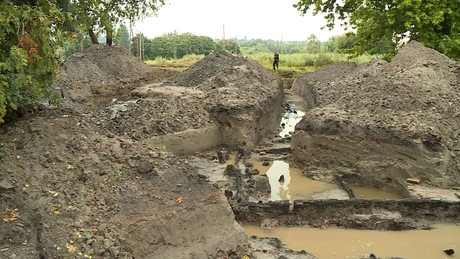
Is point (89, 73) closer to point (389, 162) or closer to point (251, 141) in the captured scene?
point (251, 141)

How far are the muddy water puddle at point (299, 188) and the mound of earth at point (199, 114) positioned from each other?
7.48 feet

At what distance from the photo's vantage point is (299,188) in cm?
1230

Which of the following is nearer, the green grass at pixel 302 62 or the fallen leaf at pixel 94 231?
the fallen leaf at pixel 94 231

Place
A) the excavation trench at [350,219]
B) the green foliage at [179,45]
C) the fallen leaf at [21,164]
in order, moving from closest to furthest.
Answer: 1. the fallen leaf at [21,164]
2. the excavation trench at [350,219]
3. the green foliage at [179,45]

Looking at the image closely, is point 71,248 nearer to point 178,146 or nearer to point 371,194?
point 178,146

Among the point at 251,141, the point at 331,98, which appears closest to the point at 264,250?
the point at 251,141

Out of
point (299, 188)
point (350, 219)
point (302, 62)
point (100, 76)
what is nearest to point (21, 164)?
point (350, 219)

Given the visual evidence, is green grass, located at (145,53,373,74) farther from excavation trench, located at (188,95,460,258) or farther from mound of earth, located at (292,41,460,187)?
excavation trench, located at (188,95,460,258)

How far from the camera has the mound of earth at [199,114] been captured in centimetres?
1387

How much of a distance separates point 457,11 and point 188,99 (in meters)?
13.7

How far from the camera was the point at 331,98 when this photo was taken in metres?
17.5

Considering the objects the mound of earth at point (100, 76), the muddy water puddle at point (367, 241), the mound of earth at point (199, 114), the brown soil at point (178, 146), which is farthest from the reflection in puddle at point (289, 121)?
the muddy water puddle at point (367, 241)

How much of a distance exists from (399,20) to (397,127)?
10242mm

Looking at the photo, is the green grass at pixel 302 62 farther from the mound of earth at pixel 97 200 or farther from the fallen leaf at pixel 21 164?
the fallen leaf at pixel 21 164
